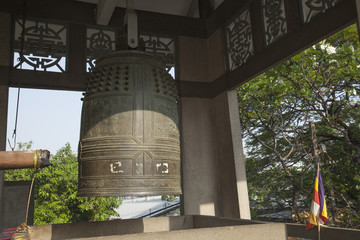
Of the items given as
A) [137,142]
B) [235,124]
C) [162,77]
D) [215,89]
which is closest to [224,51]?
[215,89]

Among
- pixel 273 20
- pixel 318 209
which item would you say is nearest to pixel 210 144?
pixel 318 209

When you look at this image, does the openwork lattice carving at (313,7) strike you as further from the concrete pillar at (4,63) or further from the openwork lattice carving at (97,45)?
the concrete pillar at (4,63)

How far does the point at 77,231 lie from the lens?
9.81 feet

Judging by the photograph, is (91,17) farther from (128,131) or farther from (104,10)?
(128,131)

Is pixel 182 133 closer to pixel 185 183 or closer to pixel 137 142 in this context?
pixel 185 183

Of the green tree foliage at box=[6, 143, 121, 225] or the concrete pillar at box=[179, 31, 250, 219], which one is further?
the green tree foliage at box=[6, 143, 121, 225]

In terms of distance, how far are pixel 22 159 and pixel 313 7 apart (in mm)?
2853

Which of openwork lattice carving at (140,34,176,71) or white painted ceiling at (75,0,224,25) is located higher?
white painted ceiling at (75,0,224,25)

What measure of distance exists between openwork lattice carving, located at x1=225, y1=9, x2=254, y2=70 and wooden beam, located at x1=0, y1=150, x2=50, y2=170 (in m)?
3.18

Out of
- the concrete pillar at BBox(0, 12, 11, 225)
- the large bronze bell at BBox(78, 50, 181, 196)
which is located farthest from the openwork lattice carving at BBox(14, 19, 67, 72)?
the large bronze bell at BBox(78, 50, 181, 196)

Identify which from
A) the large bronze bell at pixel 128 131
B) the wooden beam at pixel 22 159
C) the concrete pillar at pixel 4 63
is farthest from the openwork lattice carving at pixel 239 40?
the wooden beam at pixel 22 159

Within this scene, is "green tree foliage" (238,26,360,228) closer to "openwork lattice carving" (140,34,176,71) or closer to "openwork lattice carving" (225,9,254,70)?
"openwork lattice carving" (225,9,254,70)

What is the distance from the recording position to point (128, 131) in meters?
2.06

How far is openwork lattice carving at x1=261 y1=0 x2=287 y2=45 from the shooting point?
3559 mm
